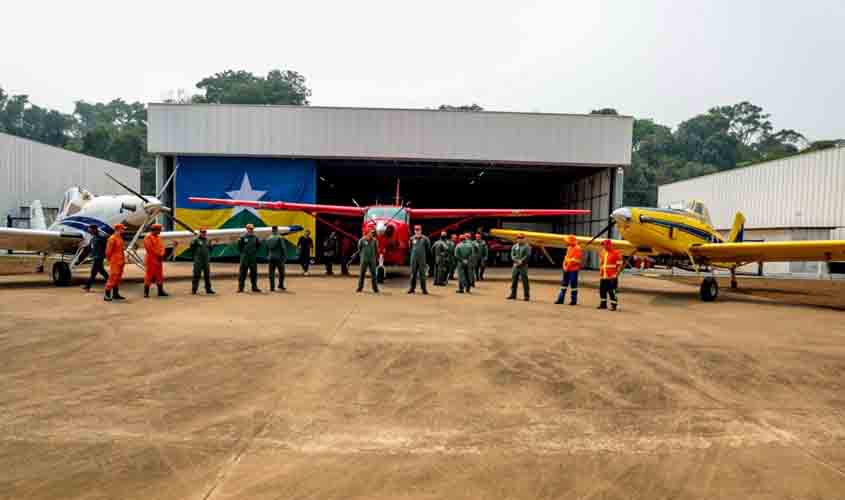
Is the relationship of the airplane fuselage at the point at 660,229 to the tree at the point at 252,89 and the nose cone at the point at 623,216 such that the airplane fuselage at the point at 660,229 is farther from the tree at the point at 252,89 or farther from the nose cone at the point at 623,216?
the tree at the point at 252,89

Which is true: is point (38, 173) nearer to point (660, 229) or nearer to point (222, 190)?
point (222, 190)

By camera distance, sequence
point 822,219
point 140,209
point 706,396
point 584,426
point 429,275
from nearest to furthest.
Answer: point 584,426 → point 706,396 → point 140,209 → point 429,275 → point 822,219

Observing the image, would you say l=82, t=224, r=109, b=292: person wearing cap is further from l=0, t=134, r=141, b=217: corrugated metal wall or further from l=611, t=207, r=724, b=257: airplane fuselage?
l=0, t=134, r=141, b=217: corrugated metal wall

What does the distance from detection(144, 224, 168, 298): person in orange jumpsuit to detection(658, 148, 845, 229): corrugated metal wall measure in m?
26.9

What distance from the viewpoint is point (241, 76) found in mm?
100875

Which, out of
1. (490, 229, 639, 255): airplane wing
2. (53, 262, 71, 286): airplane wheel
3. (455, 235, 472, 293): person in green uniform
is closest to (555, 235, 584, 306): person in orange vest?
(455, 235, 472, 293): person in green uniform

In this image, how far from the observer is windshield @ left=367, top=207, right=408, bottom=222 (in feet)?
Answer: 55.9

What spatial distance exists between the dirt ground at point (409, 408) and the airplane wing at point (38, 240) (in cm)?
550

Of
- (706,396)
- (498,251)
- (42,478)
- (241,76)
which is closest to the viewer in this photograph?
(42,478)

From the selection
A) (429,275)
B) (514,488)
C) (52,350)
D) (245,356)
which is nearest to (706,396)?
(514,488)

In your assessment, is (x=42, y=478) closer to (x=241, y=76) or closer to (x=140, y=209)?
(x=140, y=209)

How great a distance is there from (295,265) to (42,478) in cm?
2222

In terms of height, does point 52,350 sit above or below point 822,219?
below

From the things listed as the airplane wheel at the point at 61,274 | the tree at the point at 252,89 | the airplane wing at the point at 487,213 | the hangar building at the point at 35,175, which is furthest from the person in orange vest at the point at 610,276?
the tree at the point at 252,89
